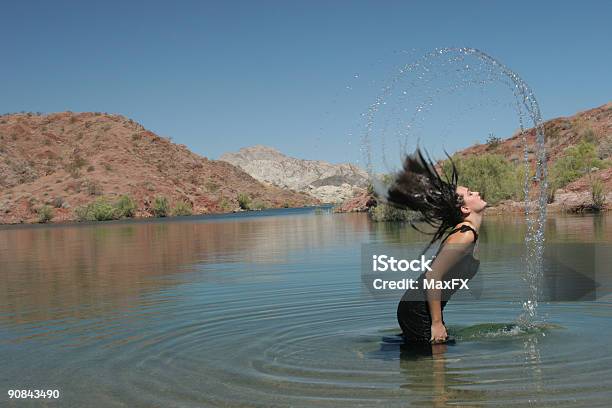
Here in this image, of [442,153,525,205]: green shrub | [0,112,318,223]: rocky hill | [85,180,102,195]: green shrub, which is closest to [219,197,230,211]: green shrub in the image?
[0,112,318,223]: rocky hill

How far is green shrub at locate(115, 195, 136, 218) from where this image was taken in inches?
4811

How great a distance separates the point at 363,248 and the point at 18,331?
19.3 meters

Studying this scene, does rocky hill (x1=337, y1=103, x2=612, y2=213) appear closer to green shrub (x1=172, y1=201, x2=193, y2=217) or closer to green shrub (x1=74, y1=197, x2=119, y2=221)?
green shrub (x1=74, y1=197, x2=119, y2=221)

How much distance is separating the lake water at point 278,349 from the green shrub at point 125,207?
104495mm

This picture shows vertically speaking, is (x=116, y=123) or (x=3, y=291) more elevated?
(x=116, y=123)

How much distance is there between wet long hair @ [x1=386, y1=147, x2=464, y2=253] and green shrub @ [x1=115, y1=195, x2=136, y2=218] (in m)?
116

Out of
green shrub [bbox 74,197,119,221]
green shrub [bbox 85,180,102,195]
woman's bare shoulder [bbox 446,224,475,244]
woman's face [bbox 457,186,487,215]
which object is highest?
green shrub [bbox 85,180,102,195]

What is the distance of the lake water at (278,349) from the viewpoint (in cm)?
792

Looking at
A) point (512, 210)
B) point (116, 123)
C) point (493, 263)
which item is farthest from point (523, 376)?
point (116, 123)

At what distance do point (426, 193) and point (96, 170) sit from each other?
143951 millimetres

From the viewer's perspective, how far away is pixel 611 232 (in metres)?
32.0

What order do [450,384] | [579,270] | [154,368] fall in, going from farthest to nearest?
[579,270] → [154,368] → [450,384]

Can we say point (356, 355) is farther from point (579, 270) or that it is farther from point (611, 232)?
point (611, 232)

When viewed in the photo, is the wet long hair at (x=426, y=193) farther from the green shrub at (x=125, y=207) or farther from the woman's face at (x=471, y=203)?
the green shrub at (x=125, y=207)
